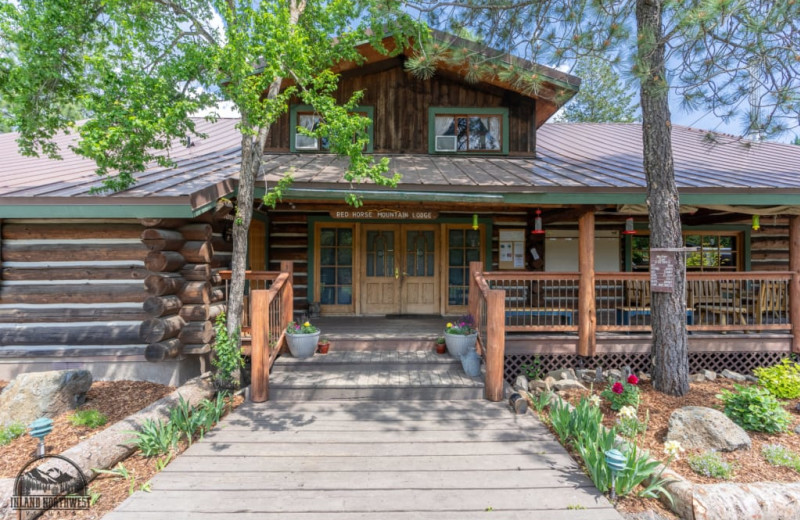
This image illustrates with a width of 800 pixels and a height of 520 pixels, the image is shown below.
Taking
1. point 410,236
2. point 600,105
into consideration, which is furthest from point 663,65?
point 600,105

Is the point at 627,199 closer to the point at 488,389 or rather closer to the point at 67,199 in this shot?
the point at 488,389

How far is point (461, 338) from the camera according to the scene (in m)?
5.52

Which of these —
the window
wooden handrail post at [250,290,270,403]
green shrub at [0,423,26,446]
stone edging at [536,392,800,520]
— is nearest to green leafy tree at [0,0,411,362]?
wooden handrail post at [250,290,270,403]

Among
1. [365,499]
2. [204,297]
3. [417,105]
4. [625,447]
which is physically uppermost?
[417,105]

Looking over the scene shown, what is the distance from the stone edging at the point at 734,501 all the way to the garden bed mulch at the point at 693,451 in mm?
146

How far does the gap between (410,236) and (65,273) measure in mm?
5757

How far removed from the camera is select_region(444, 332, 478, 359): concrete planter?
216 inches

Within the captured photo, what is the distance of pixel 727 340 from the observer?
6.14 meters

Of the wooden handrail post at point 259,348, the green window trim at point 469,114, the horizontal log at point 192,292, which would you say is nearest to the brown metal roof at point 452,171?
the green window trim at point 469,114

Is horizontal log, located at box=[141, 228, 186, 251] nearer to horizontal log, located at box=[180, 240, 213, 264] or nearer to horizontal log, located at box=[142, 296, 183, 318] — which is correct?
horizontal log, located at box=[180, 240, 213, 264]

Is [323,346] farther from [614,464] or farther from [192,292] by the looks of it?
[614,464]

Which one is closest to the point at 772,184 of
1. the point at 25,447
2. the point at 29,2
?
the point at 25,447

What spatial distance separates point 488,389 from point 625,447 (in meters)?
1.69

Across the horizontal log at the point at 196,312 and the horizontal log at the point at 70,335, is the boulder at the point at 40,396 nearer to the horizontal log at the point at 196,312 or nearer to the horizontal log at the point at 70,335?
the horizontal log at the point at 70,335
